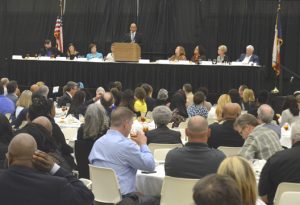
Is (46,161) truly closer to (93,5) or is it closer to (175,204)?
(175,204)

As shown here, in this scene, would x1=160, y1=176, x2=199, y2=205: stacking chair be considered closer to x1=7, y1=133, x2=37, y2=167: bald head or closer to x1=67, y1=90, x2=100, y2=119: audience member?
x1=7, y1=133, x2=37, y2=167: bald head

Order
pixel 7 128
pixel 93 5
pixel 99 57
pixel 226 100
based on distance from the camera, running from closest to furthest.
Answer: pixel 7 128
pixel 226 100
pixel 99 57
pixel 93 5

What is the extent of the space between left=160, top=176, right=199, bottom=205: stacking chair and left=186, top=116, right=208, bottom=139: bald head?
16.6 inches

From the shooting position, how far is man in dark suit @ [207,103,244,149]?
7430 mm

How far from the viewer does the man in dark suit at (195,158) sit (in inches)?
194

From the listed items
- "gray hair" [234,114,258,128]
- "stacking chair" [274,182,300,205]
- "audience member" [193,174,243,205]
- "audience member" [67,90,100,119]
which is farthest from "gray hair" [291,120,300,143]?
"audience member" [67,90,100,119]

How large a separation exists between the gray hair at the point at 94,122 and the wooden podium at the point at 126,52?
975cm

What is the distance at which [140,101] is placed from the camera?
11258mm

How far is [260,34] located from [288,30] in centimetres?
95

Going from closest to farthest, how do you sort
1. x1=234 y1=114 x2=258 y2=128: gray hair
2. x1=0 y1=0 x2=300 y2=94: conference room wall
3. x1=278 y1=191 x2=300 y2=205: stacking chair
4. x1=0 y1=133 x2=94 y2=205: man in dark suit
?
x1=0 y1=133 x2=94 y2=205: man in dark suit < x1=278 y1=191 x2=300 y2=205: stacking chair < x1=234 y1=114 x2=258 y2=128: gray hair < x1=0 y1=0 x2=300 y2=94: conference room wall

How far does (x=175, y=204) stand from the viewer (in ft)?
16.9

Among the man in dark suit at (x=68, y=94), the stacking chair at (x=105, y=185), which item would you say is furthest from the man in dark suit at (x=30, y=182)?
the man in dark suit at (x=68, y=94)

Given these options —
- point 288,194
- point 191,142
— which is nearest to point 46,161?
point 191,142

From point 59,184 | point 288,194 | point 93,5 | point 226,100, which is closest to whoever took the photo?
point 59,184
